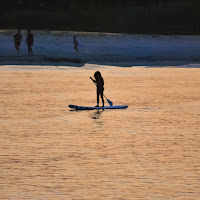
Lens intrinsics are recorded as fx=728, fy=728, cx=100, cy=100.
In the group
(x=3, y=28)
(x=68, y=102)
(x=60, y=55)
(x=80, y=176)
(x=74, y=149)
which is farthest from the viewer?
(x=3, y=28)

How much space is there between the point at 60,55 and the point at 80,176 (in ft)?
136

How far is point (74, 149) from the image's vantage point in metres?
14.2

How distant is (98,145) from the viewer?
14.8 metres

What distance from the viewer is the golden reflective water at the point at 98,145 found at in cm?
1073

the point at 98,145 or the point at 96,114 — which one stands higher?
the point at 98,145

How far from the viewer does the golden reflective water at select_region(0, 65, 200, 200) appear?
10734 millimetres

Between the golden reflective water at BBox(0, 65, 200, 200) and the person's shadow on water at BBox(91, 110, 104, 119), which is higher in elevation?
the golden reflective water at BBox(0, 65, 200, 200)

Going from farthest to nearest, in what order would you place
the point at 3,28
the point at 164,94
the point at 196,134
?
1. the point at 3,28
2. the point at 164,94
3. the point at 196,134

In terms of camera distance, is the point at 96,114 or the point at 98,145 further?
the point at 96,114

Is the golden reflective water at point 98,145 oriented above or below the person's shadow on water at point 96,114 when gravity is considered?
above

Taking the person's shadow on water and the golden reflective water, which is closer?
the golden reflective water

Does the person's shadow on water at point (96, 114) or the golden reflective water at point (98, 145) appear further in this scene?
the person's shadow on water at point (96, 114)

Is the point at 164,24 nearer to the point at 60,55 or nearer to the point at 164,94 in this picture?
the point at 60,55

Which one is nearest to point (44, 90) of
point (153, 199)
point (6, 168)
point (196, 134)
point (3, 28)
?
point (196, 134)
